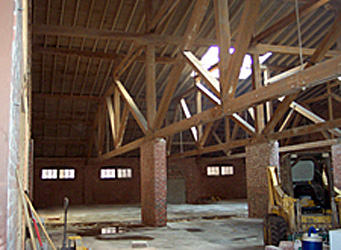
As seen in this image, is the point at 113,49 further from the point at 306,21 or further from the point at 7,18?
the point at 7,18

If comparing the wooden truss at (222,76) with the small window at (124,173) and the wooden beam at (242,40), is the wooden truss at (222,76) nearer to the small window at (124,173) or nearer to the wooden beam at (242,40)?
the wooden beam at (242,40)

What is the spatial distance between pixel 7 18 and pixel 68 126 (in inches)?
908

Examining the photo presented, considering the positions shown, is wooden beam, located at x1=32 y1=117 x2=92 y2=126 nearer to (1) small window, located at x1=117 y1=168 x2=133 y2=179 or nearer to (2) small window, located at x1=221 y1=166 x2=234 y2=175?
(1) small window, located at x1=117 y1=168 x2=133 y2=179

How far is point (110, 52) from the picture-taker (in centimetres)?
1770

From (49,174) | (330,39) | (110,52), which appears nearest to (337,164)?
(330,39)

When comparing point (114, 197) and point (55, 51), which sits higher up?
point (55, 51)

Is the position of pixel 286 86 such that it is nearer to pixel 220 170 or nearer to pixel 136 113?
pixel 136 113

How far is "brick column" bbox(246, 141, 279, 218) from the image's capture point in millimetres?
15914

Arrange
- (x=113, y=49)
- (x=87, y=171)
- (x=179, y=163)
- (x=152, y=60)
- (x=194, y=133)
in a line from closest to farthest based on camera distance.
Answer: (x=152, y=60)
(x=113, y=49)
(x=194, y=133)
(x=87, y=171)
(x=179, y=163)

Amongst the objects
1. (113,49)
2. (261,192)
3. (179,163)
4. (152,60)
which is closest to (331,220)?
(261,192)

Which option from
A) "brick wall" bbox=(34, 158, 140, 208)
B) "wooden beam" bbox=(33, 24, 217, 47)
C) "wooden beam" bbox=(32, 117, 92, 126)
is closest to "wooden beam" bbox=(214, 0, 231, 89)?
"wooden beam" bbox=(33, 24, 217, 47)

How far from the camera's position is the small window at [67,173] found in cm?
2877

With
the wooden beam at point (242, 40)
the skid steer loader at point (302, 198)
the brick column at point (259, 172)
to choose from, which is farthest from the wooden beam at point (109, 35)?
the skid steer loader at point (302, 198)

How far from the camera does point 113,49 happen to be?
694 inches
